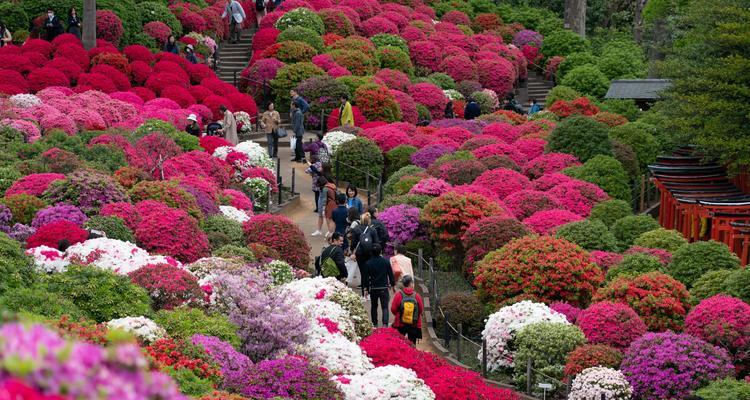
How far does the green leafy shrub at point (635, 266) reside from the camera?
59.8 ft

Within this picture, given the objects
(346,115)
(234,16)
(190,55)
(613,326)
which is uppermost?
(234,16)

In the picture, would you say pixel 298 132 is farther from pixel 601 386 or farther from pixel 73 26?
pixel 601 386

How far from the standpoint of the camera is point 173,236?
17.6m

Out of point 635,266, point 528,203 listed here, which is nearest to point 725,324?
point 635,266

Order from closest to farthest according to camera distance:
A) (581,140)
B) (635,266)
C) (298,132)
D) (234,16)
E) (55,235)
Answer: (55,235)
(635,266)
(298,132)
(581,140)
(234,16)

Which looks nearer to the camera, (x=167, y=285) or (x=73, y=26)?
(x=167, y=285)

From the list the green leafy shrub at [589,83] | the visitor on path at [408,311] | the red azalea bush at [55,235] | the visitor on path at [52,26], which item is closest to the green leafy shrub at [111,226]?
the red azalea bush at [55,235]

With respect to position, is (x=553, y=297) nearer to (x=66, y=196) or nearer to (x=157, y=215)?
(x=157, y=215)

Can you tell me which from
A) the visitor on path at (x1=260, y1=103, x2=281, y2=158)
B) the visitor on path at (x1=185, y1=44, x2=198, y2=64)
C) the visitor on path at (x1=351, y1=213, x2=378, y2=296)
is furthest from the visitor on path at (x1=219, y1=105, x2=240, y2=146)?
the visitor on path at (x1=351, y1=213, x2=378, y2=296)

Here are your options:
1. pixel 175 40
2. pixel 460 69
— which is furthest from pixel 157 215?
pixel 460 69

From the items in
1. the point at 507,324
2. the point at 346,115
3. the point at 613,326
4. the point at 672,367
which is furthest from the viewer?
the point at 346,115

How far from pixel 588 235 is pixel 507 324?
4773 mm

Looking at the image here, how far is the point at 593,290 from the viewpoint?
18109mm

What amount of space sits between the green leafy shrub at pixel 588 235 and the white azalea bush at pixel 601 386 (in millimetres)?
6287
